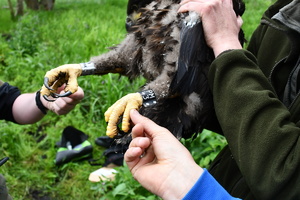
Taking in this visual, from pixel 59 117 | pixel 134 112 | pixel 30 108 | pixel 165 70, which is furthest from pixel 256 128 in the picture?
pixel 59 117

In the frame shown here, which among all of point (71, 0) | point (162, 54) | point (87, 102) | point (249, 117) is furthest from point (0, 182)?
point (71, 0)

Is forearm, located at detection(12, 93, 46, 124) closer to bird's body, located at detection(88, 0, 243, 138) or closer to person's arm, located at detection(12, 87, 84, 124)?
person's arm, located at detection(12, 87, 84, 124)

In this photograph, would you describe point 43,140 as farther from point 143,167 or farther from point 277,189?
point 277,189

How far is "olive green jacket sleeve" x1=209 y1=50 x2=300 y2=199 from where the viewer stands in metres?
0.94

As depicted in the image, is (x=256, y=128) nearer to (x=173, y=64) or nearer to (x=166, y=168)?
(x=166, y=168)

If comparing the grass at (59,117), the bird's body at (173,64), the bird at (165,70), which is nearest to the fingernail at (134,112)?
the bird at (165,70)

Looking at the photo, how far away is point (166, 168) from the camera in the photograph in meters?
0.98

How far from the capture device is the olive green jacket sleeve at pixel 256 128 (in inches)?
37.1

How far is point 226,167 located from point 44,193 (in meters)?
1.81

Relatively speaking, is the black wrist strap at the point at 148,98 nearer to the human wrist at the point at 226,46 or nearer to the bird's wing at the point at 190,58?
the bird's wing at the point at 190,58

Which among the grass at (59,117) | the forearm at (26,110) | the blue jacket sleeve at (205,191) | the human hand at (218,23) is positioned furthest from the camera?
the grass at (59,117)

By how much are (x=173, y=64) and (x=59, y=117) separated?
2407 mm

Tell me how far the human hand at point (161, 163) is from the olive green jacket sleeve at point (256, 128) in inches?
6.2

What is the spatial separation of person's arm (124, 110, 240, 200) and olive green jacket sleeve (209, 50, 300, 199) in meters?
0.12
